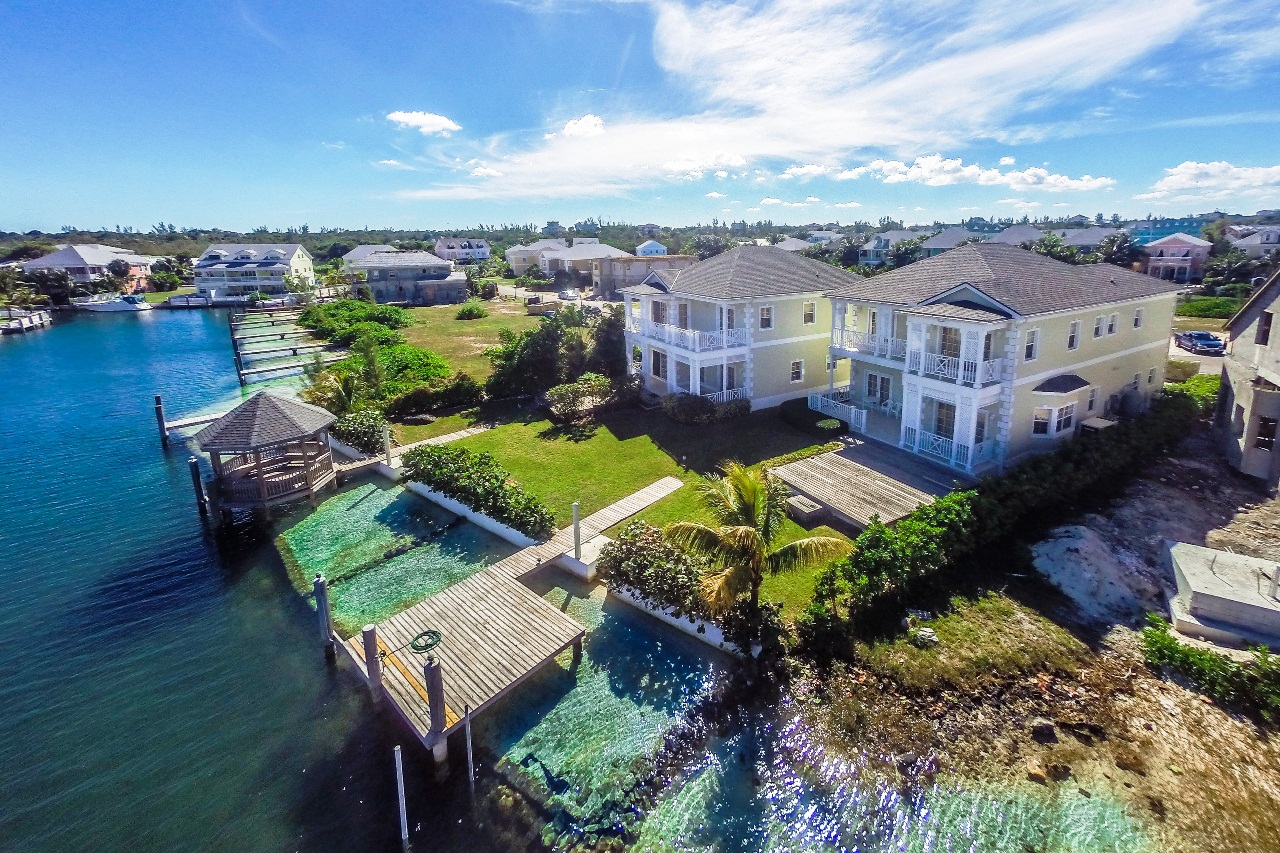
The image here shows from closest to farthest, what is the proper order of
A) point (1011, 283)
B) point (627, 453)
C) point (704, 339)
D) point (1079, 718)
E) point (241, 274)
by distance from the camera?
point (1079, 718) → point (1011, 283) → point (627, 453) → point (704, 339) → point (241, 274)

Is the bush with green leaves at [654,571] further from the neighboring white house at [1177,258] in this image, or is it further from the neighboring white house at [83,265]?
the neighboring white house at [83,265]

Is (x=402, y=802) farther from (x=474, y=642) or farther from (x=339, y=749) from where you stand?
(x=474, y=642)

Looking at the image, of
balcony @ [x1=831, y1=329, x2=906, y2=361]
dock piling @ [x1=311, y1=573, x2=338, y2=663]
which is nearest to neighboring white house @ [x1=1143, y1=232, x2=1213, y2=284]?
balcony @ [x1=831, y1=329, x2=906, y2=361]

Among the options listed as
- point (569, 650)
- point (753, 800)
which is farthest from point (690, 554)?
point (753, 800)

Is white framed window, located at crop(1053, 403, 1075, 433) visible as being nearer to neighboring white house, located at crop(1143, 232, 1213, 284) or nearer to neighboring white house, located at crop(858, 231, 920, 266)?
neighboring white house, located at crop(1143, 232, 1213, 284)

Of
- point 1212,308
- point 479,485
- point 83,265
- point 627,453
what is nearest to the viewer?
point 479,485

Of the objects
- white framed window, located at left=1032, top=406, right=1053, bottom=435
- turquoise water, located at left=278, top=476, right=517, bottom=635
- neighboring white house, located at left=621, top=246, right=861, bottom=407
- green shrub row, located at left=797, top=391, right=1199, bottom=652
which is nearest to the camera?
green shrub row, located at left=797, top=391, right=1199, bottom=652

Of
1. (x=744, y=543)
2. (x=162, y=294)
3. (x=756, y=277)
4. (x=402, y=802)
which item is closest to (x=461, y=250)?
(x=162, y=294)

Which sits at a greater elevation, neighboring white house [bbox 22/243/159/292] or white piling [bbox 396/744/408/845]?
neighboring white house [bbox 22/243/159/292]
